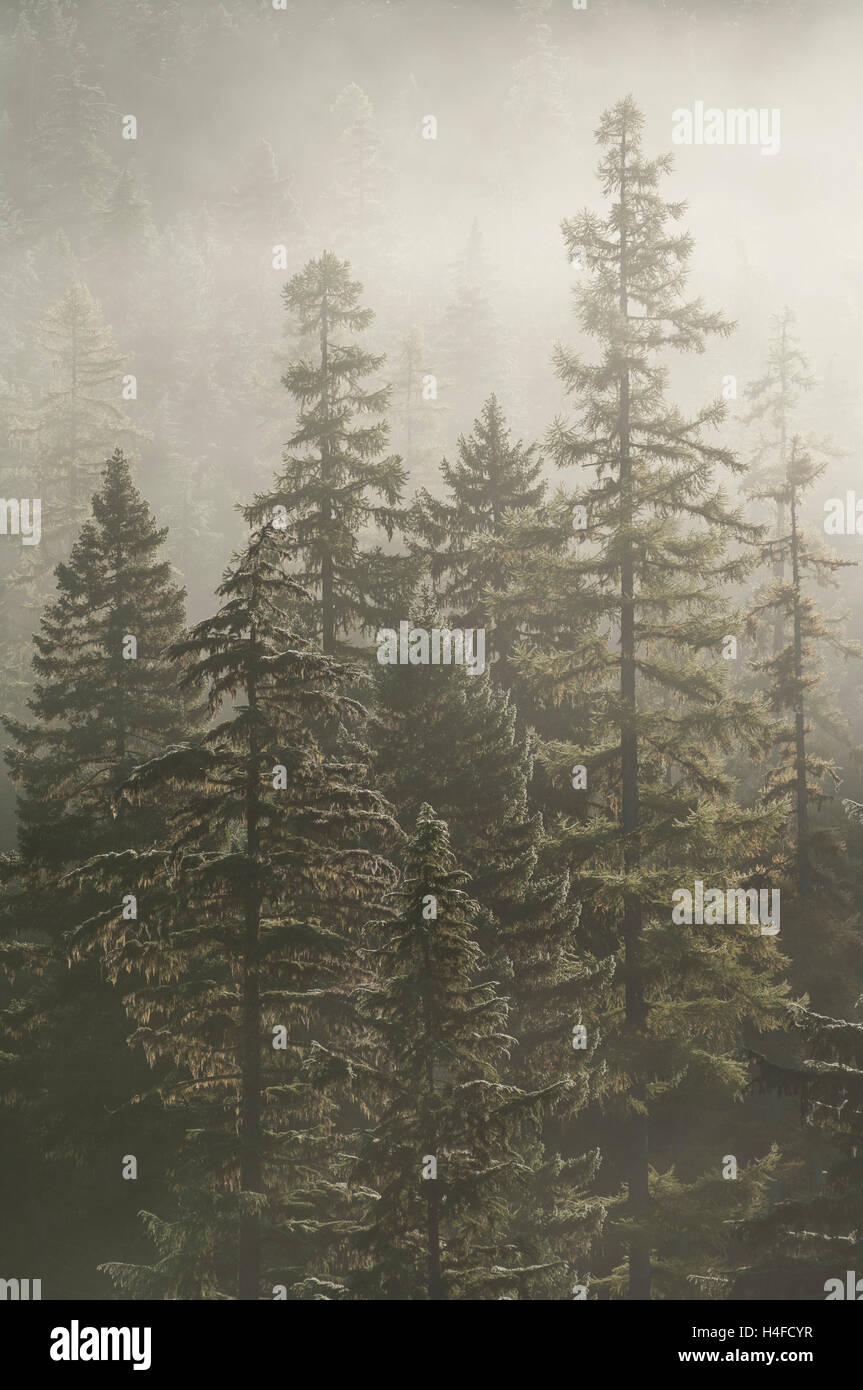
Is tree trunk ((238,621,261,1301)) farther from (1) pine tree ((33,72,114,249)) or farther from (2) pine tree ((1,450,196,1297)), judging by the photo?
(1) pine tree ((33,72,114,249))

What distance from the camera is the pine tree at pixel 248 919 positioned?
1423 cm

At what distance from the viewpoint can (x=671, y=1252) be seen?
24.1m

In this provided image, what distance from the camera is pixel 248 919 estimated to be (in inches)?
581

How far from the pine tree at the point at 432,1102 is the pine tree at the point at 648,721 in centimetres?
A: 531

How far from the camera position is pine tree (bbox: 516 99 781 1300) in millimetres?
18094

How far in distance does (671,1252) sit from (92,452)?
4018 cm

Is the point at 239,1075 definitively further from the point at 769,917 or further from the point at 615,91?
the point at 615,91

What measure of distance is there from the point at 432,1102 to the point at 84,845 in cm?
958

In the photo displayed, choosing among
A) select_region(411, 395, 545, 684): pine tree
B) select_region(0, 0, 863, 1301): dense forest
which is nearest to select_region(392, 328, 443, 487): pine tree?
select_region(0, 0, 863, 1301): dense forest

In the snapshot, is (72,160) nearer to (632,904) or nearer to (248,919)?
(632,904)

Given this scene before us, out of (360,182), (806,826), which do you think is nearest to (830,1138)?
(806,826)

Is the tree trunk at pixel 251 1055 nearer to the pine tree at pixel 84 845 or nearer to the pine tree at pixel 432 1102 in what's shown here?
the pine tree at pixel 432 1102

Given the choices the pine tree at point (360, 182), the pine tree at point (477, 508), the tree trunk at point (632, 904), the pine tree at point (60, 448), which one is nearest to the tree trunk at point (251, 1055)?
the tree trunk at point (632, 904)

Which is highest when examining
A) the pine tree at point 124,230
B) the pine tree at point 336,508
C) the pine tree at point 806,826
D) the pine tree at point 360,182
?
the pine tree at point 360,182
